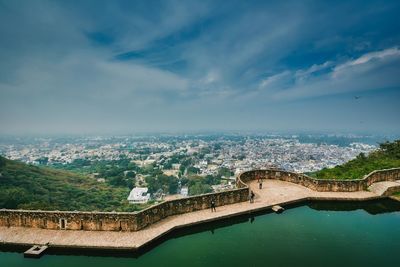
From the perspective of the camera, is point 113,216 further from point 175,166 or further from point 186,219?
point 175,166

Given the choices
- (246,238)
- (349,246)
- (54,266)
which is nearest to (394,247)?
(349,246)

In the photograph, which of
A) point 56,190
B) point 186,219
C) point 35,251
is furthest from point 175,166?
point 35,251

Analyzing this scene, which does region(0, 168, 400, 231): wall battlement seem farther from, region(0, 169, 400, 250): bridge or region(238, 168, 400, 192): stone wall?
region(238, 168, 400, 192): stone wall

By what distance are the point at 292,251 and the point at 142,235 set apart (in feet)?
25.2

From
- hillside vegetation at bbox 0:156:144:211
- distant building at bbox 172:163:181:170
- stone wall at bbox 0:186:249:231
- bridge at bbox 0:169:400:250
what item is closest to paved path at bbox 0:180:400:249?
bridge at bbox 0:169:400:250

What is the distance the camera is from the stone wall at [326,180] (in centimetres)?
2078

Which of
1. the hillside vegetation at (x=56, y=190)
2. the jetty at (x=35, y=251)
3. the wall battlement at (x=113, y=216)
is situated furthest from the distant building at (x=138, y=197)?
the jetty at (x=35, y=251)

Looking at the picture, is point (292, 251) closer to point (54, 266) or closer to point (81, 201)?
point (54, 266)

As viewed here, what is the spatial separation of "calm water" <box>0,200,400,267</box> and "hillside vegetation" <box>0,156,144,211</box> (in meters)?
36.8

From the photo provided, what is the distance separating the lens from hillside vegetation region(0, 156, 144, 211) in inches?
1967

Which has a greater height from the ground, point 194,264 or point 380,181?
point 380,181

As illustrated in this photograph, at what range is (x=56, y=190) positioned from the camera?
6303 cm

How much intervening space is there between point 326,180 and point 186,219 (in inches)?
451

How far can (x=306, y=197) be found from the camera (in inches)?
770
